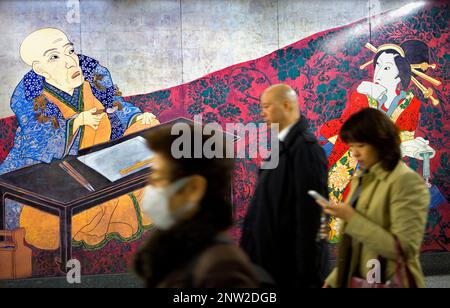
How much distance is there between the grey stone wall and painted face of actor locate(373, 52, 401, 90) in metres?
0.49

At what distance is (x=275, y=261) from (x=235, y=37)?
3.33m

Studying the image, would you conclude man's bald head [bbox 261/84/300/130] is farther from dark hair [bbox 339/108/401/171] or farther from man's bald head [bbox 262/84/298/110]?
dark hair [bbox 339/108/401/171]

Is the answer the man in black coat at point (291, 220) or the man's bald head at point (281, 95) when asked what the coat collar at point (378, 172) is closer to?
the man in black coat at point (291, 220)

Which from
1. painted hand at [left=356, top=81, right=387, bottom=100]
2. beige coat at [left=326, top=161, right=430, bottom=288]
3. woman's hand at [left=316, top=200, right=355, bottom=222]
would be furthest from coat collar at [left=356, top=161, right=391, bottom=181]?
painted hand at [left=356, top=81, right=387, bottom=100]

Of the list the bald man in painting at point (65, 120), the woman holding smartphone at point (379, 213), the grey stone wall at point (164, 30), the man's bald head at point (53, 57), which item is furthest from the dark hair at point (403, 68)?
the woman holding smartphone at point (379, 213)

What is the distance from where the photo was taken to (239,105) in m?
5.34

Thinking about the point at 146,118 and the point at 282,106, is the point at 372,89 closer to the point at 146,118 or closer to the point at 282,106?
the point at 146,118

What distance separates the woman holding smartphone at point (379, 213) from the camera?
2.07 meters

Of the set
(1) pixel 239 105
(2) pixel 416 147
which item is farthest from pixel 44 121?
(2) pixel 416 147

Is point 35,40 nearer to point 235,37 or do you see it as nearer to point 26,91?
point 26,91

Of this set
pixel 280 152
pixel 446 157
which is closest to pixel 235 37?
pixel 446 157

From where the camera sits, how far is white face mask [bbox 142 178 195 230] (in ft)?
4.12

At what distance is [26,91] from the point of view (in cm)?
513

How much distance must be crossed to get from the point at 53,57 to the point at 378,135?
379cm
